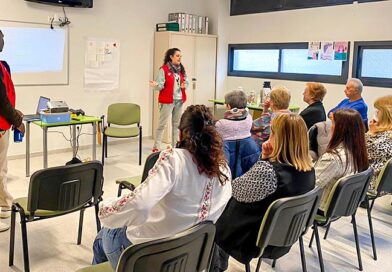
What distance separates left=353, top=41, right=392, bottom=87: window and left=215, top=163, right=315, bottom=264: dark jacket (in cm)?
384

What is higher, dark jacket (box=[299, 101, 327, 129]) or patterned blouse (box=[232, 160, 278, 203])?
dark jacket (box=[299, 101, 327, 129])

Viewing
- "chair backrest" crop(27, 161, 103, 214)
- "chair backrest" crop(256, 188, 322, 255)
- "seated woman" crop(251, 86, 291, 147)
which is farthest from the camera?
"seated woman" crop(251, 86, 291, 147)

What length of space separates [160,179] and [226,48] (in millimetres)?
6167

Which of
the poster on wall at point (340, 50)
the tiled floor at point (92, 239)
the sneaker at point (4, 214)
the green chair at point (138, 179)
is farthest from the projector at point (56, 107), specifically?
the poster on wall at point (340, 50)

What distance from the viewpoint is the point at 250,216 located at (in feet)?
7.25

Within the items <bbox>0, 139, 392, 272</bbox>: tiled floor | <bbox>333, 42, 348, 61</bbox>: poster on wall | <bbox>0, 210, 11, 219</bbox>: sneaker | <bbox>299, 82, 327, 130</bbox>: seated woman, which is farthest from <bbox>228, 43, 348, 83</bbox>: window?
<bbox>0, 210, 11, 219</bbox>: sneaker

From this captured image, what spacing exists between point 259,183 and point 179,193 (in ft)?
1.91

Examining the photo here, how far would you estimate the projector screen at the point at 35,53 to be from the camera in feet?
17.0

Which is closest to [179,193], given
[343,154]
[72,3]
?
[343,154]

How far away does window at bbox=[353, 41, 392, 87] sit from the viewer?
5.41 meters

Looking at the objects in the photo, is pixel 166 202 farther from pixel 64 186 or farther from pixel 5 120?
pixel 5 120

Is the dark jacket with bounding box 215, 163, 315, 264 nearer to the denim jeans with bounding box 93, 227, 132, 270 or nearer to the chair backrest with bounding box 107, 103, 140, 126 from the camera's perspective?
the denim jeans with bounding box 93, 227, 132, 270

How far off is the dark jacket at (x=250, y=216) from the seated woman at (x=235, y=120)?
0.98 m

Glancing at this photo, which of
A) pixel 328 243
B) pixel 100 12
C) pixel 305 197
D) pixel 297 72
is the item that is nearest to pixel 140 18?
pixel 100 12
